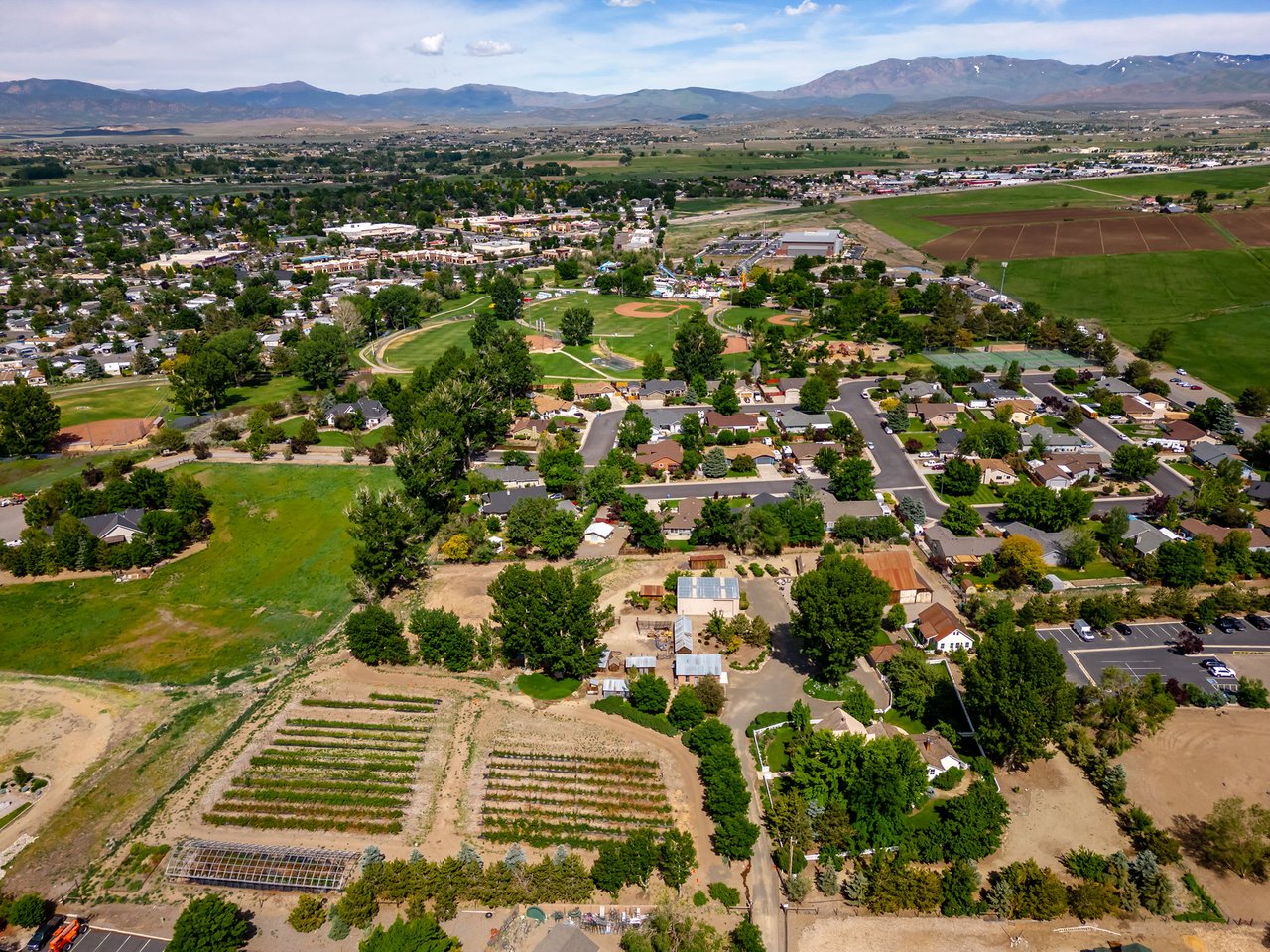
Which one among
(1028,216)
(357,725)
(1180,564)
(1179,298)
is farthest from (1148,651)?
(1028,216)

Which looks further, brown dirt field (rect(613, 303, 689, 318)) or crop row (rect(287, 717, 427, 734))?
brown dirt field (rect(613, 303, 689, 318))

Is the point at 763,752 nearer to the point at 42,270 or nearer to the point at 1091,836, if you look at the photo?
the point at 1091,836

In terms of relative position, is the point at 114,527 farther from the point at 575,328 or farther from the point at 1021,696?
the point at 1021,696

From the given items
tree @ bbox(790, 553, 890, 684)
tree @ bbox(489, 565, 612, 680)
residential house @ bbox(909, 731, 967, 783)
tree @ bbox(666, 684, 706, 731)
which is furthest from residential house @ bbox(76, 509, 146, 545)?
residential house @ bbox(909, 731, 967, 783)

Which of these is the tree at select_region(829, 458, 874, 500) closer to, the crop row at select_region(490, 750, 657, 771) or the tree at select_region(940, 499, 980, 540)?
the tree at select_region(940, 499, 980, 540)

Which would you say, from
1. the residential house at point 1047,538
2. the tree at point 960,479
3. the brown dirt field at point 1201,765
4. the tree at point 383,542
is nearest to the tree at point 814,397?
the tree at point 960,479

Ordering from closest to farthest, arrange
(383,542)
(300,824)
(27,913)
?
(27,913) → (300,824) → (383,542)
